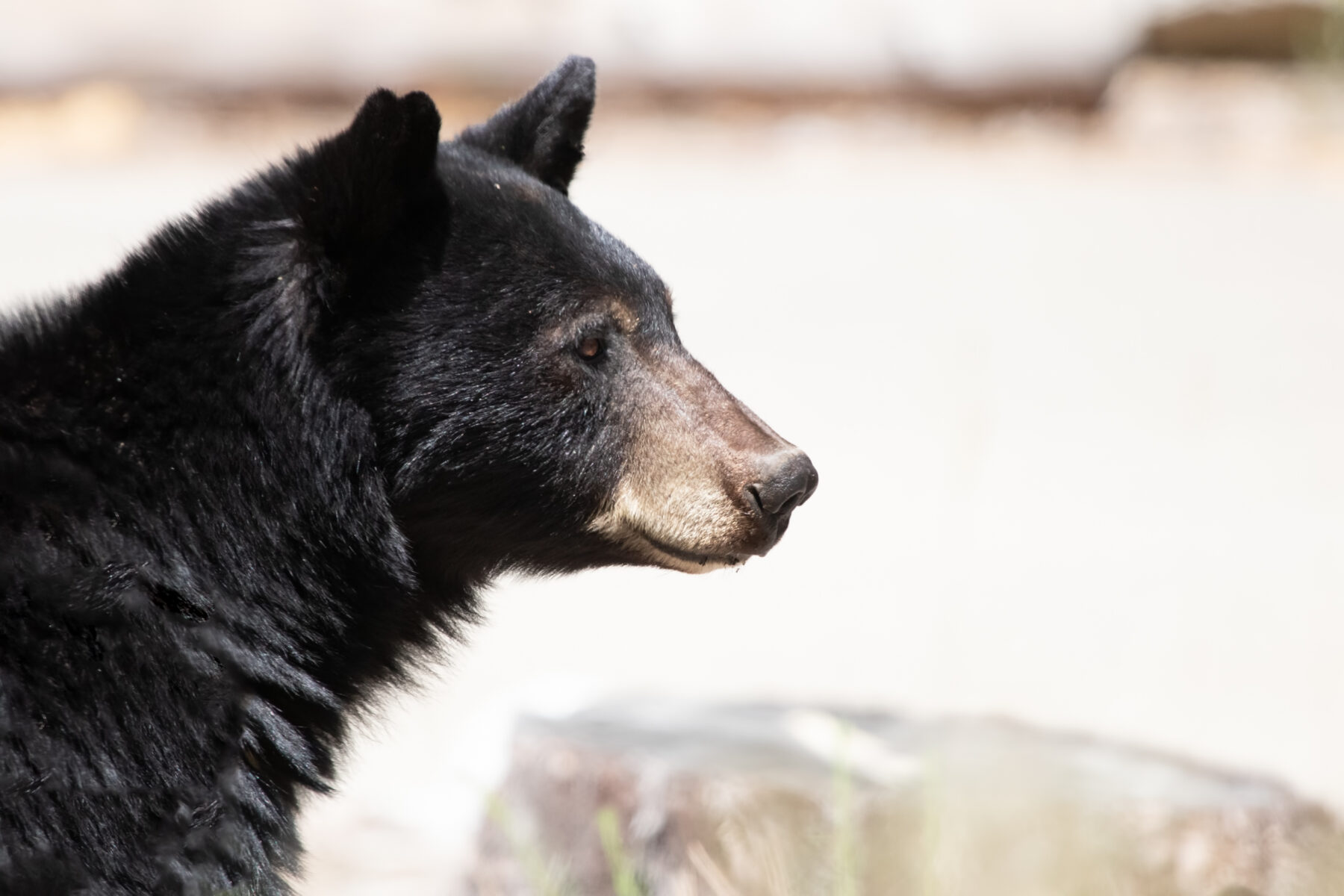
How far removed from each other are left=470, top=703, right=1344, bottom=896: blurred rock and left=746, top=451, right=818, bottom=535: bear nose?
437 mm

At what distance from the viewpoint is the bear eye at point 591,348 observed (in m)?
→ 2.72

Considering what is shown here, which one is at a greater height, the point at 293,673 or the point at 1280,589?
the point at 1280,589

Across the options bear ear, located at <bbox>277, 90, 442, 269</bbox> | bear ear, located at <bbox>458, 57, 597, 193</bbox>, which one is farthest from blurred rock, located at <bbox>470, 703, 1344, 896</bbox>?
bear ear, located at <bbox>458, 57, 597, 193</bbox>

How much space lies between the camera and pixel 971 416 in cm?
620

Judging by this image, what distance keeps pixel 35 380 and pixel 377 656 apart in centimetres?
81

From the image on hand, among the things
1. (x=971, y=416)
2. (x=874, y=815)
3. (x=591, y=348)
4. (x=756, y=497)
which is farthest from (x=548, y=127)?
(x=971, y=416)

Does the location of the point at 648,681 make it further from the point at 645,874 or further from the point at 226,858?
the point at 226,858

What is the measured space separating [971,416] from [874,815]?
2925 millimetres

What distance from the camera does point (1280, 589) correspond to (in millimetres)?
6039

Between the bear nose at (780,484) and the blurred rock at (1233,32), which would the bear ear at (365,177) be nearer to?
the bear nose at (780,484)

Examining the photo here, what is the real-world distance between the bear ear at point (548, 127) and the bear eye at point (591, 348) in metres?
0.63

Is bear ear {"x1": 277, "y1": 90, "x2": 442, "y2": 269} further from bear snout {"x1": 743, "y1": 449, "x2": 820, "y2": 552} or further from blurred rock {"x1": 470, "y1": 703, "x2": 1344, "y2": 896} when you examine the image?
blurred rock {"x1": 470, "y1": 703, "x2": 1344, "y2": 896}

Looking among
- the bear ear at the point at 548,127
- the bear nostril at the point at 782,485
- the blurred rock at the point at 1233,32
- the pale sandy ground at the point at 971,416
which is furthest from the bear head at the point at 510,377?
the blurred rock at the point at 1233,32

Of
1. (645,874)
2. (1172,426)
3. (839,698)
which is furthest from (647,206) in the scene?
(645,874)
